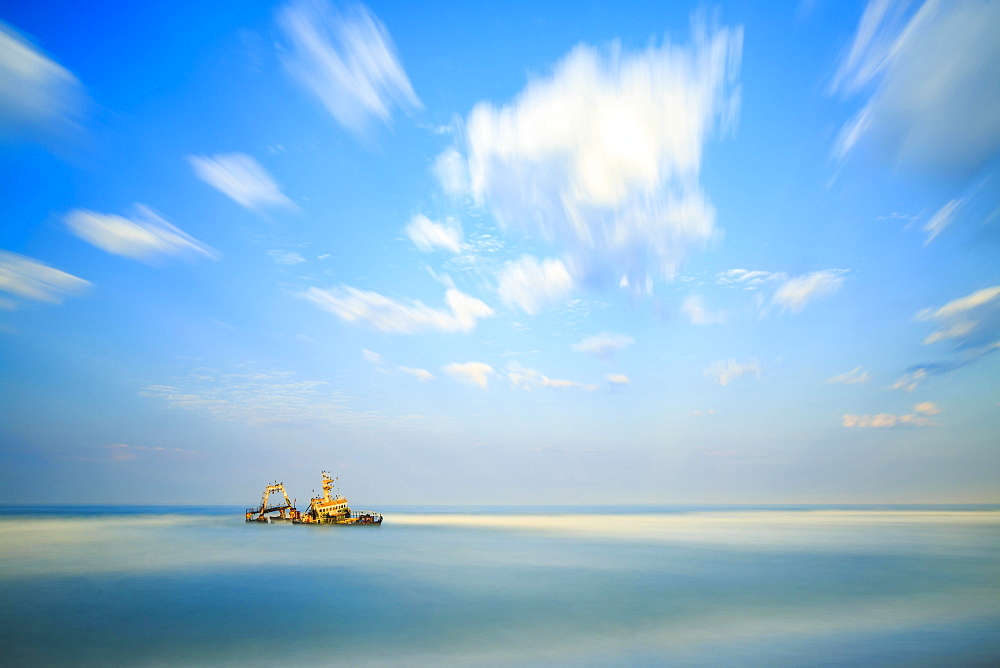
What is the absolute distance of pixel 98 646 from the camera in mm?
19875

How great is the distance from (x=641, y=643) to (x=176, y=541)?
63.4 m

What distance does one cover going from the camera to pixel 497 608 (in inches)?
1053

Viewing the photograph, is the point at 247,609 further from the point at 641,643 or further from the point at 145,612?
the point at 641,643

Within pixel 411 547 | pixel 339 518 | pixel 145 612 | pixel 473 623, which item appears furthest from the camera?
pixel 339 518

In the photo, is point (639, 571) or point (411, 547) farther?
point (411, 547)

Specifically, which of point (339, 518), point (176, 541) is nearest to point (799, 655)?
point (176, 541)

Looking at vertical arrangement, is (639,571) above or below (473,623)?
above

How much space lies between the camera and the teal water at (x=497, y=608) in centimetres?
1912

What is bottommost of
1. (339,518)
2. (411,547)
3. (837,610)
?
(837,610)

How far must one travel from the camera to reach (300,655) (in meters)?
19.2

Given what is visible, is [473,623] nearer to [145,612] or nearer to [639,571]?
[145,612]

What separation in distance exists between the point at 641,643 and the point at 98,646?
68.3 ft

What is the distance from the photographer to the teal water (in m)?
19.1

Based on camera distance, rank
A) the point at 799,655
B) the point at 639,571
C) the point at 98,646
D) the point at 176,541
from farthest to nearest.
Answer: the point at 176,541, the point at 639,571, the point at 98,646, the point at 799,655
